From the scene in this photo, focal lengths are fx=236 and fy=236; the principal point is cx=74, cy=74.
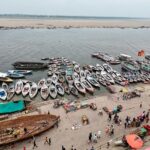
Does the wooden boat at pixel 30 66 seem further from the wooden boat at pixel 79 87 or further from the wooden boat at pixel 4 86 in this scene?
the wooden boat at pixel 79 87

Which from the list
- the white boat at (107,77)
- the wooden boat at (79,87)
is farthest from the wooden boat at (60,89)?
the white boat at (107,77)

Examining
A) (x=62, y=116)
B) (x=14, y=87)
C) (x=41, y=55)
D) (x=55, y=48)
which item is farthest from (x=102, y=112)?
(x=55, y=48)

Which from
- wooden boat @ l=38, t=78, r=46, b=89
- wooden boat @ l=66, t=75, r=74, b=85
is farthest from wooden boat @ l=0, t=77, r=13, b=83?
wooden boat @ l=66, t=75, r=74, b=85

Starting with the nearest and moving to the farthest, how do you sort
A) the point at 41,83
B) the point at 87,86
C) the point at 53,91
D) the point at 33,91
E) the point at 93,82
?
1. the point at 53,91
2. the point at 33,91
3. the point at 87,86
4. the point at 41,83
5. the point at 93,82

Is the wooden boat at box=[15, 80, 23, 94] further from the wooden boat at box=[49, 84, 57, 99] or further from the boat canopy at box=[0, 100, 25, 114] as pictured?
the boat canopy at box=[0, 100, 25, 114]

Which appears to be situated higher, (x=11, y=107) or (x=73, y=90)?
(x=73, y=90)

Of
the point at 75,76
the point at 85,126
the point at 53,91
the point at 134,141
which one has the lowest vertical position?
the point at 85,126

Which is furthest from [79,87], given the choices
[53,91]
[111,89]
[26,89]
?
[26,89]

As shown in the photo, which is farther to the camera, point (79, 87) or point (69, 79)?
point (69, 79)

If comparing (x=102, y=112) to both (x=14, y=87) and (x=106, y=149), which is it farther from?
(x=14, y=87)

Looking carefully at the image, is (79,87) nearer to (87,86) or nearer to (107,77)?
(87,86)
